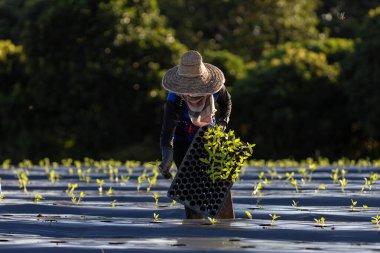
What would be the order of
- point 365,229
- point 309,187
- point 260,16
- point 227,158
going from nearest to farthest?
point 365,229 < point 227,158 < point 309,187 < point 260,16

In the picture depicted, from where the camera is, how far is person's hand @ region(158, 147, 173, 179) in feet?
28.2

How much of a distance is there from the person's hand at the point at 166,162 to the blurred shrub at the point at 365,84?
18982 mm

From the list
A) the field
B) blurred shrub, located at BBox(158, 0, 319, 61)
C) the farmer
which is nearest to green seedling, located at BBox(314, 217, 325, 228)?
the field

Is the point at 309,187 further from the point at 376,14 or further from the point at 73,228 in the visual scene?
the point at 376,14

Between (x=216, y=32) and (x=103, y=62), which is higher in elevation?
(x=103, y=62)

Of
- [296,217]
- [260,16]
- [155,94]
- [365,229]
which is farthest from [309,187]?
[260,16]

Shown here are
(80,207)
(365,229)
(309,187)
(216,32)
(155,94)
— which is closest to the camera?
(365,229)

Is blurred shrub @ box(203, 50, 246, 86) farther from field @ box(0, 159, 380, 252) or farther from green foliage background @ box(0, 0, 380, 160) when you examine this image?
field @ box(0, 159, 380, 252)

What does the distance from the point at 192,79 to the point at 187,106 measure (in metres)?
0.27

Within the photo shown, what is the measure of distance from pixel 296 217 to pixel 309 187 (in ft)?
12.4

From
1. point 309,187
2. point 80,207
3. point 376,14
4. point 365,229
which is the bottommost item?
point 376,14

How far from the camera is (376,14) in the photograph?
29406 mm

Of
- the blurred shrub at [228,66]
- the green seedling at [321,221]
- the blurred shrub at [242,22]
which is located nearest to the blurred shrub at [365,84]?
the blurred shrub at [228,66]

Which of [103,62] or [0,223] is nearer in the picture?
[0,223]
